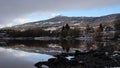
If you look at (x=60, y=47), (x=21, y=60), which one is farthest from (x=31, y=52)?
(x=60, y=47)

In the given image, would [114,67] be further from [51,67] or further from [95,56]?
[95,56]

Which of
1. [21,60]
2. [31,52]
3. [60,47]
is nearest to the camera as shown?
[21,60]

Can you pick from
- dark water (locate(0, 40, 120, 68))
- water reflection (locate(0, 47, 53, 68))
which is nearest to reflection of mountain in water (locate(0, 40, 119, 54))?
dark water (locate(0, 40, 120, 68))

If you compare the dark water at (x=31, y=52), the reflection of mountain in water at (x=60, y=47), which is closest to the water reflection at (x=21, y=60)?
the dark water at (x=31, y=52)

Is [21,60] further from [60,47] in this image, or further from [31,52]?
[60,47]

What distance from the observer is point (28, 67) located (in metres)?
38.3

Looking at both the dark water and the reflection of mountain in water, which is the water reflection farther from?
the reflection of mountain in water

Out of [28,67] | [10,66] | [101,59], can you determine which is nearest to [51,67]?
[28,67]

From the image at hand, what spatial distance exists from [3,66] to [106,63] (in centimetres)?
1400

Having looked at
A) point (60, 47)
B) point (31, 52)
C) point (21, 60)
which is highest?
point (21, 60)

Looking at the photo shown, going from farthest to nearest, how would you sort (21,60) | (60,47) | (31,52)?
(60,47), (31,52), (21,60)

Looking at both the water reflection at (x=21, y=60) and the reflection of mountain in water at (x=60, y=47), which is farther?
the reflection of mountain in water at (x=60, y=47)

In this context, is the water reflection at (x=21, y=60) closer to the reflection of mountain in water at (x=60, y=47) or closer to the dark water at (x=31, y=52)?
the dark water at (x=31, y=52)

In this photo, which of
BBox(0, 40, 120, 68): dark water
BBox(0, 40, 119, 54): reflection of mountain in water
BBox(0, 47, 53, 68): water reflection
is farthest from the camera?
BBox(0, 40, 119, 54): reflection of mountain in water
